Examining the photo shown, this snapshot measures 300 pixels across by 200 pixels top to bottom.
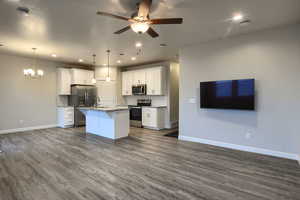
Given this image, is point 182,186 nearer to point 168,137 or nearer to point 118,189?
point 118,189

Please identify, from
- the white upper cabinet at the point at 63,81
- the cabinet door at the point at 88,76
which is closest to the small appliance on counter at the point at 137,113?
the cabinet door at the point at 88,76

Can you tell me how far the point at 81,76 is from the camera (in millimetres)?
7316

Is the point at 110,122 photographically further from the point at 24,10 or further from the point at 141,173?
the point at 24,10

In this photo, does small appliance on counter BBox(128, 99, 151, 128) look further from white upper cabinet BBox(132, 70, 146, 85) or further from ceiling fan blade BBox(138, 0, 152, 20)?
ceiling fan blade BBox(138, 0, 152, 20)

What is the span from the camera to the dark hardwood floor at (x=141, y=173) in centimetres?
228

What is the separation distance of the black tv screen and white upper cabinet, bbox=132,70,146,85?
3192 mm

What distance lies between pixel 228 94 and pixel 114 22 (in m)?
3.12

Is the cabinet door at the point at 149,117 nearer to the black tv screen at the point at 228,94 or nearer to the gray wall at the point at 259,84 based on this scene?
the gray wall at the point at 259,84

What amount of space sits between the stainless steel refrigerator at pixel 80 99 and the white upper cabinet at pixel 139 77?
2.04 m

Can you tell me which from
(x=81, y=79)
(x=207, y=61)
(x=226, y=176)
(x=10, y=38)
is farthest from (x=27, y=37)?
(x=226, y=176)

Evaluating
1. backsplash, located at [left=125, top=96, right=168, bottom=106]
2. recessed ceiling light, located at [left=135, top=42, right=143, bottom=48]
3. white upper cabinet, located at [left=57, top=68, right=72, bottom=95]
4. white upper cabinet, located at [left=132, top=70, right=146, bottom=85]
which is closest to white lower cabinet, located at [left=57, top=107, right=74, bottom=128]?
white upper cabinet, located at [left=57, top=68, right=72, bottom=95]

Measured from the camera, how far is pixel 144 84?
23.5ft

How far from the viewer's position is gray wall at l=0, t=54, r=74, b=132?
5.77m

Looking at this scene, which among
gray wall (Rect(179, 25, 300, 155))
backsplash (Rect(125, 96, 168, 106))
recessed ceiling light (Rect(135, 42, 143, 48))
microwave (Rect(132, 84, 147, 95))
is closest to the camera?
gray wall (Rect(179, 25, 300, 155))
